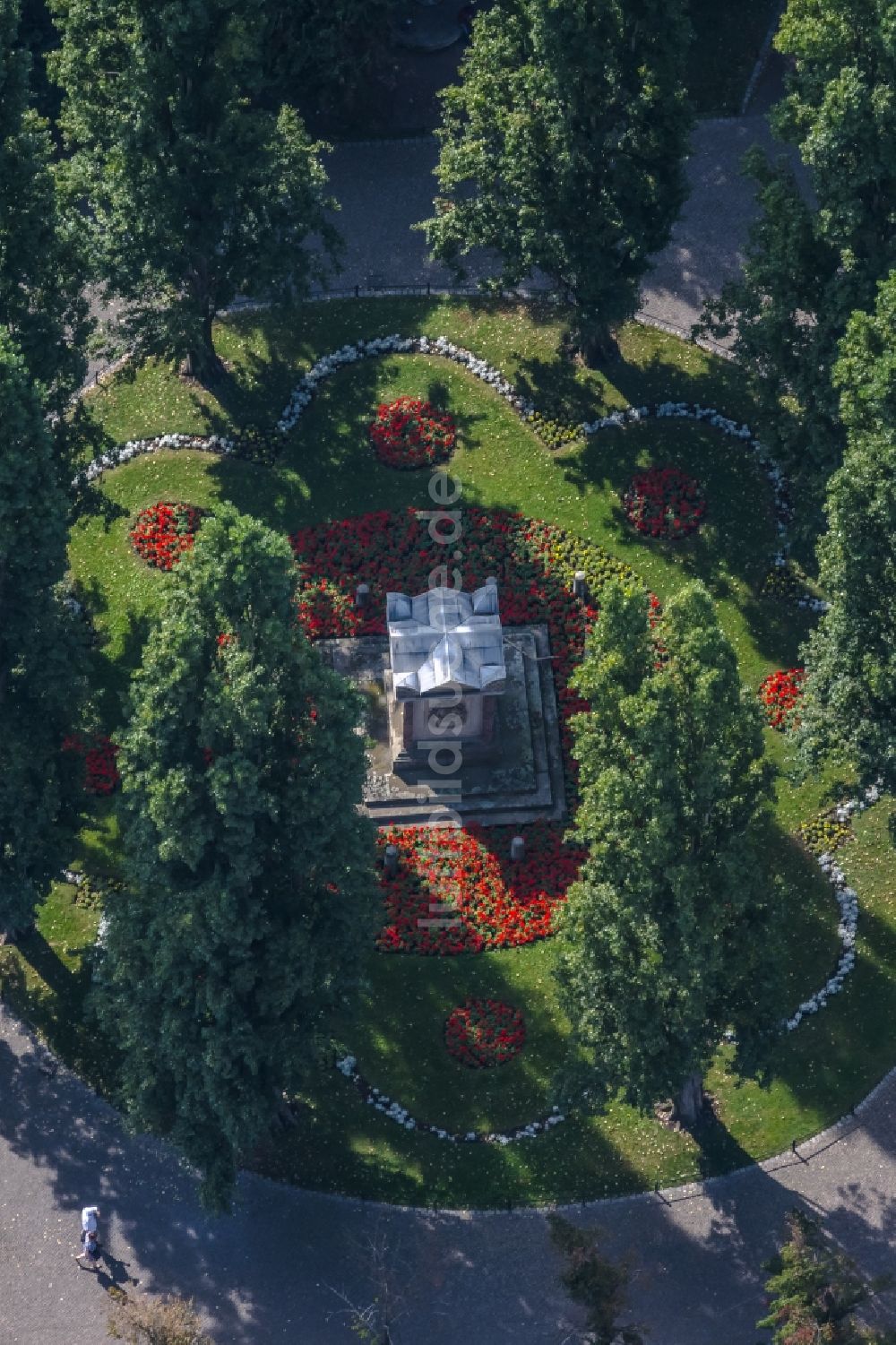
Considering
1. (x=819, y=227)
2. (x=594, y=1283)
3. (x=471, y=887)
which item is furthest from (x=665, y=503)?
(x=594, y=1283)

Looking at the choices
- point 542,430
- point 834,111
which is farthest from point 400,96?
point 834,111

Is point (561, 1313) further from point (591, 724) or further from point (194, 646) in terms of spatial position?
point (194, 646)

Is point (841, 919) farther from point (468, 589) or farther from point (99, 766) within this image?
point (99, 766)

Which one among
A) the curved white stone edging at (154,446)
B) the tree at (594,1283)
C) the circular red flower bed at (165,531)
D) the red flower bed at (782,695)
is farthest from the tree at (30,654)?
the red flower bed at (782,695)

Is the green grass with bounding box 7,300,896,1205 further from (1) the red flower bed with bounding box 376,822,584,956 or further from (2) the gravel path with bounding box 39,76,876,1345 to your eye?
(2) the gravel path with bounding box 39,76,876,1345

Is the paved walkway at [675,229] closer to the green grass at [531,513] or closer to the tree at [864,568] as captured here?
the green grass at [531,513]
